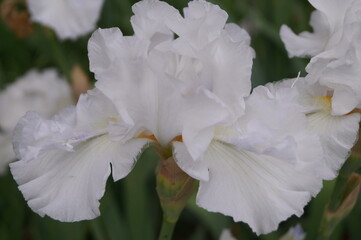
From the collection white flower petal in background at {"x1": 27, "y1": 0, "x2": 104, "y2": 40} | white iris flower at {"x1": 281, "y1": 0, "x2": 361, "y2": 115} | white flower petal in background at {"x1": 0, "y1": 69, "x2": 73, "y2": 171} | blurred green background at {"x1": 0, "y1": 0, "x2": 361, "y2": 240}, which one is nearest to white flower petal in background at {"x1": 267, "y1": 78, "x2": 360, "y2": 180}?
white iris flower at {"x1": 281, "y1": 0, "x2": 361, "y2": 115}

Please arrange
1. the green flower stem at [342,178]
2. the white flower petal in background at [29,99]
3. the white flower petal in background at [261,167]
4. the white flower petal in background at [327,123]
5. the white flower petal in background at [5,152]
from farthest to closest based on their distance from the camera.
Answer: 1. the white flower petal in background at [29,99]
2. the white flower petal in background at [5,152]
3. the green flower stem at [342,178]
4. the white flower petal in background at [327,123]
5. the white flower petal in background at [261,167]

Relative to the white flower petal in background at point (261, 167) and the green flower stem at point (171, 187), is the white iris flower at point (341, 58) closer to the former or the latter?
the white flower petal in background at point (261, 167)

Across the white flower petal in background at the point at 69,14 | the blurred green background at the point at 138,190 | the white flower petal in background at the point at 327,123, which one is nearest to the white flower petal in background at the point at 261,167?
the white flower petal in background at the point at 327,123

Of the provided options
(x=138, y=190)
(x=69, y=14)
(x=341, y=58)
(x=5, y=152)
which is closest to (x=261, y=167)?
(x=341, y=58)

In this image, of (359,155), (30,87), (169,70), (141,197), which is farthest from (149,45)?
(30,87)

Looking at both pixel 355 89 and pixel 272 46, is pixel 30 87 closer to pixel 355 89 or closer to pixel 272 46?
pixel 272 46

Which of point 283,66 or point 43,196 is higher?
point 43,196
